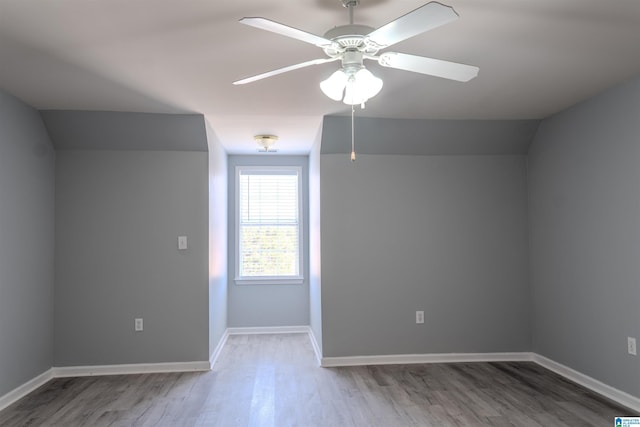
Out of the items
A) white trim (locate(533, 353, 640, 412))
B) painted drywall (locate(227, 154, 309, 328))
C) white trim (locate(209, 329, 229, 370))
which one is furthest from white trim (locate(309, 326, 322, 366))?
white trim (locate(533, 353, 640, 412))

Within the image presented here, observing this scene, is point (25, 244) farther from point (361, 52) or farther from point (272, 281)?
point (361, 52)

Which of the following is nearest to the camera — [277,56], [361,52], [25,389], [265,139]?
[361,52]

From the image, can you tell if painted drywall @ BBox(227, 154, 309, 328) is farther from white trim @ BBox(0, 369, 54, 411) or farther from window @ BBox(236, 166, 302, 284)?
white trim @ BBox(0, 369, 54, 411)

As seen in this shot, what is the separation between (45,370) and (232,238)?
8.37ft

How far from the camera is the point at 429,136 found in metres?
4.36

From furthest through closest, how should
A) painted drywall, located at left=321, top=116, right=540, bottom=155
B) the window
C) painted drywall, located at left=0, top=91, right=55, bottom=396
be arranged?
the window → painted drywall, located at left=321, top=116, right=540, bottom=155 → painted drywall, located at left=0, top=91, right=55, bottom=396

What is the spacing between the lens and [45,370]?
393 cm

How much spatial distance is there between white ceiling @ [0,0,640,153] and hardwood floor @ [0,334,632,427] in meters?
2.31

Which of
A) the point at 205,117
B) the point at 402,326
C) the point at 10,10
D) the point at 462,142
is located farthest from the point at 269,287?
the point at 10,10

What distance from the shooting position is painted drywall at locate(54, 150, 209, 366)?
13.6 feet

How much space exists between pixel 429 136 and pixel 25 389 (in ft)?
13.4

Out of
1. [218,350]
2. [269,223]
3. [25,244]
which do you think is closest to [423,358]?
[218,350]

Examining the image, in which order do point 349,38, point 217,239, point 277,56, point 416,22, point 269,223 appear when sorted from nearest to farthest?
point 416,22
point 349,38
point 277,56
point 217,239
point 269,223

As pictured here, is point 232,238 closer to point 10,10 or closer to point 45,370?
point 45,370
